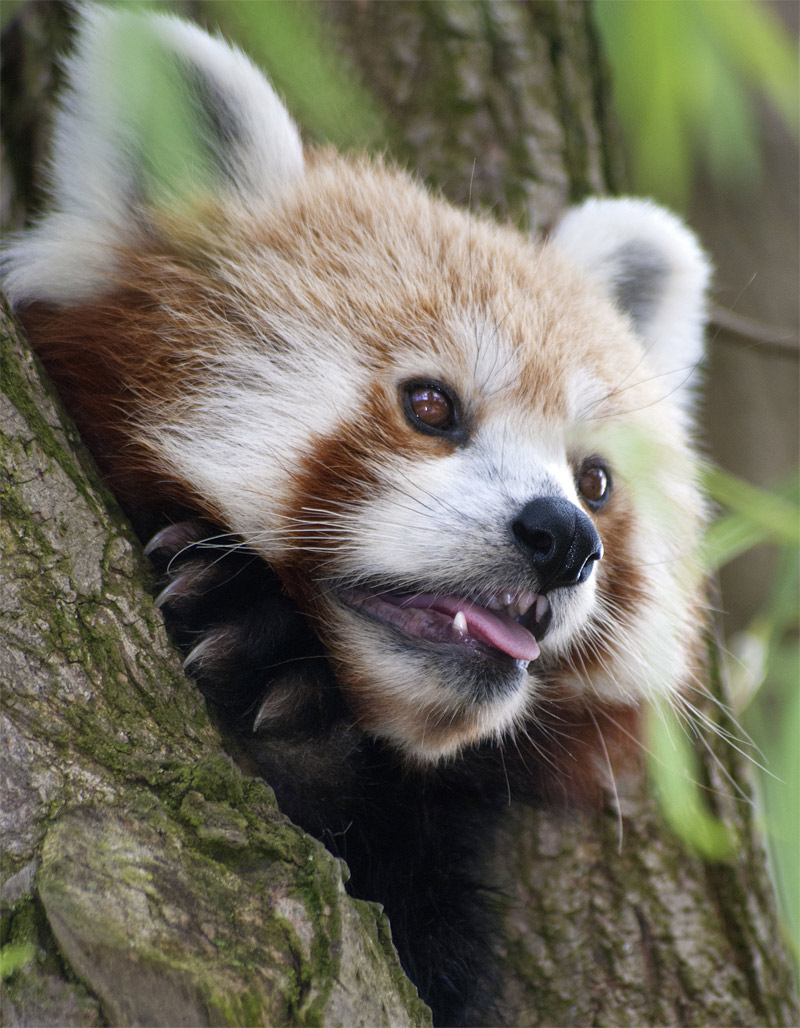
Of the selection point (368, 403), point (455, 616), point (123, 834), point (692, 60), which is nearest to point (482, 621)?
point (455, 616)

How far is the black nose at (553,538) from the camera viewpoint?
1.67 m

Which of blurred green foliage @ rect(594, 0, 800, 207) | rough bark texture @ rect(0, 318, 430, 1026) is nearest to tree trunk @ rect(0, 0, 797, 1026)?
rough bark texture @ rect(0, 318, 430, 1026)

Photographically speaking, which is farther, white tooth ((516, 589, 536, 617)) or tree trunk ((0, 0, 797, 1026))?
white tooth ((516, 589, 536, 617))

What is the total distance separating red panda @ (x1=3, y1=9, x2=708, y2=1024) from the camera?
1688 mm

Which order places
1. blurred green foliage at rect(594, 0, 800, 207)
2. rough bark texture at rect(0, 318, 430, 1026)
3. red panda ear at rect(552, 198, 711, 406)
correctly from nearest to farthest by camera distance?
rough bark texture at rect(0, 318, 430, 1026) < blurred green foliage at rect(594, 0, 800, 207) < red panda ear at rect(552, 198, 711, 406)

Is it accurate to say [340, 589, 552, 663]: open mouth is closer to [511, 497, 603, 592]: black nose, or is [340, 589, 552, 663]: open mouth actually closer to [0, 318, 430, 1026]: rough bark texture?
[511, 497, 603, 592]: black nose

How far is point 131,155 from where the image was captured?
1.90m

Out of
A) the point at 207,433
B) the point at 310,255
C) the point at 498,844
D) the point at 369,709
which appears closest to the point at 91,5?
the point at 310,255

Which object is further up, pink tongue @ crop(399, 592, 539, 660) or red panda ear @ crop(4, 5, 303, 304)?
red panda ear @ crop(4, 5, 303, 304)

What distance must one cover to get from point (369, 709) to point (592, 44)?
2.10 m

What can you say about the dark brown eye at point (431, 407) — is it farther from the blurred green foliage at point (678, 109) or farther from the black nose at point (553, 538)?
the blurred green foliage at point (678, 109)

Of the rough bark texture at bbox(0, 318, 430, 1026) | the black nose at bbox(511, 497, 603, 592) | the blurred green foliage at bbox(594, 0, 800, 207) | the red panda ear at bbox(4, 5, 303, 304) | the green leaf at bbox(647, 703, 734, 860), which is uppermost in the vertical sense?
the blurred green foliage at bbox(594, 0, 800, 207)

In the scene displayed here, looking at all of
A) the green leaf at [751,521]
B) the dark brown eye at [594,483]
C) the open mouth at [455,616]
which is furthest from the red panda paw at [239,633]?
the green leaf at [751,521]

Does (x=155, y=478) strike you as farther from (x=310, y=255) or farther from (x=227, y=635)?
(x=310, y=255)
